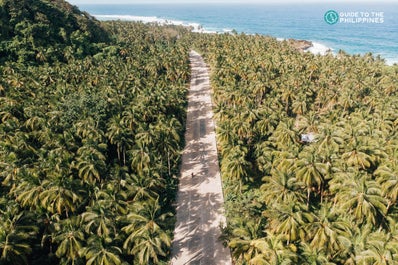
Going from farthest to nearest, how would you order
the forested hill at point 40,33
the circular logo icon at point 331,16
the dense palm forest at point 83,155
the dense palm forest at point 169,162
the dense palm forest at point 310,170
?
1. the forested hill at point 40,33
2. the circular logo icon at point 331,16
3. the dense palm forest at point 83,155
4. the dense palm forest at point 169,162
5. the dense palm forest at point 310,170

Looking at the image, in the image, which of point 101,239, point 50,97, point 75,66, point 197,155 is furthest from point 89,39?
point 101,239

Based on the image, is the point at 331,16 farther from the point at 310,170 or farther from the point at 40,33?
the point at 40,33

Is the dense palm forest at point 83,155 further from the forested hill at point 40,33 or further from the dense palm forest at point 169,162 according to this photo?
the forested hill at point 40,33

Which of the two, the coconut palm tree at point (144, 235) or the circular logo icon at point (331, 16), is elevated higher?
the circular logo icon at point (331, 16)

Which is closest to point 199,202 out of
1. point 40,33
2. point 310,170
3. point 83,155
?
point 310,170

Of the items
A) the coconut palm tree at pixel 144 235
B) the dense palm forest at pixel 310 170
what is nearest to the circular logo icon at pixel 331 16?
the dense palm forest at pixel 310 170
